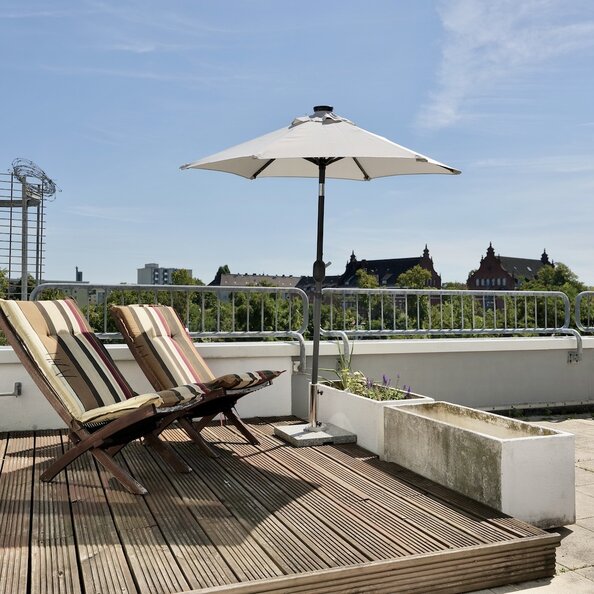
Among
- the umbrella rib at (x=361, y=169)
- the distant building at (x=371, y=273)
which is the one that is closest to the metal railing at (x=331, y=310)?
the umbrella rib at (x=361, y=169)

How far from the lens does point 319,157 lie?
13.5 feet

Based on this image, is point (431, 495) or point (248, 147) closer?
point (431, 495)

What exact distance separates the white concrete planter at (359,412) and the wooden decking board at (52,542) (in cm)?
204

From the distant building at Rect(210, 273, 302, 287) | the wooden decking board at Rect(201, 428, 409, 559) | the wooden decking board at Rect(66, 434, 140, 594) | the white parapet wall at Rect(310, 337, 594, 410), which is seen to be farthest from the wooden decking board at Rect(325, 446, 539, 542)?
the distant building at Rect(210, 273, 302, 287)

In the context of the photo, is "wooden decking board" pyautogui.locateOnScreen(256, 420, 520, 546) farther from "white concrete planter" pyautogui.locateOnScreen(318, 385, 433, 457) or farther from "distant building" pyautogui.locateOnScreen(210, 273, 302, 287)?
"distant building" pyautogui.locateOnScreen(210, 273, 302, 287)

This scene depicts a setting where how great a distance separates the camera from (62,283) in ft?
17.1

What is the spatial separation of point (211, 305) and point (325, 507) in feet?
10.7

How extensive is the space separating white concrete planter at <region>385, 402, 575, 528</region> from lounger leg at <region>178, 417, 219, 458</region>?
1.46 metres

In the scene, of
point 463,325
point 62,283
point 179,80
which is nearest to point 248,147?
point 62,283

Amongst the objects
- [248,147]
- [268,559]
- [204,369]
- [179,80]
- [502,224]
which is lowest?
[268,559]

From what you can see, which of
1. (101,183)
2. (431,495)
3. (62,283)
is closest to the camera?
(431,495)

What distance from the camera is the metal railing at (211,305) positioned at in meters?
5.44

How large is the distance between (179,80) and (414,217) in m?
66.7

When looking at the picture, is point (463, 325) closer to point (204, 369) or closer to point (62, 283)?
point (204, 369)
